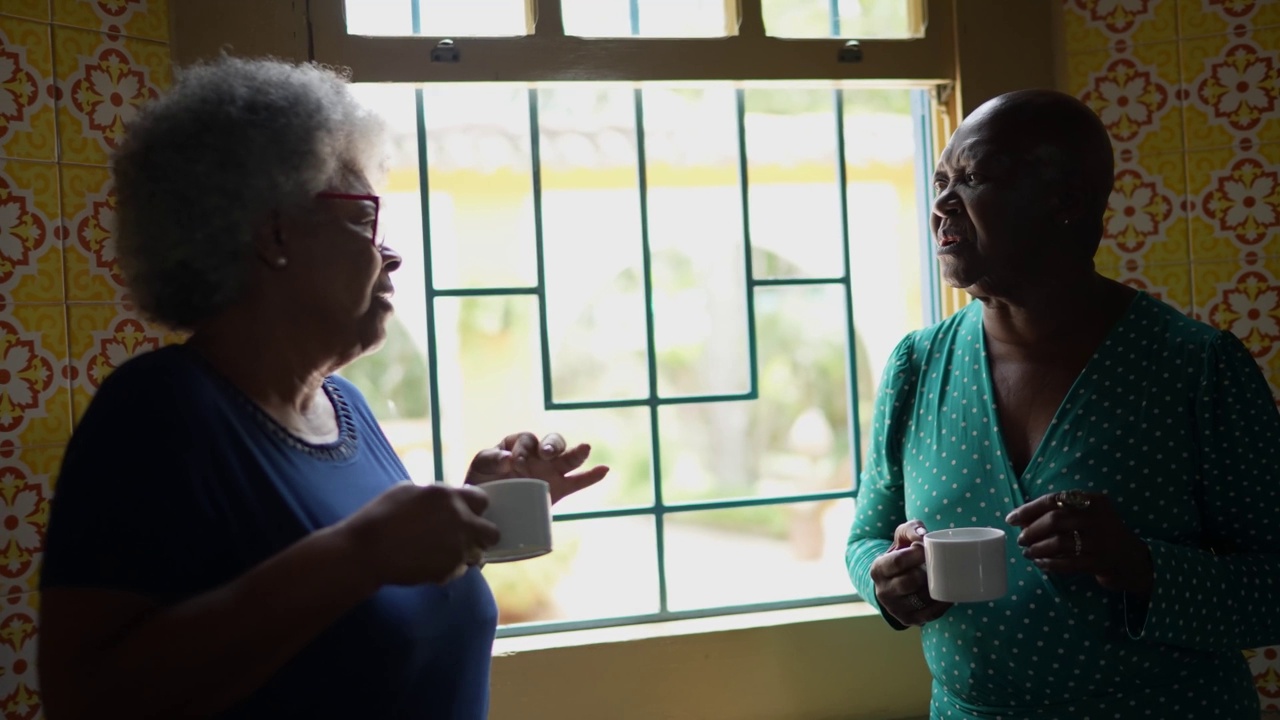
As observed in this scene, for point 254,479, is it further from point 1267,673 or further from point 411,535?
point 1267,673

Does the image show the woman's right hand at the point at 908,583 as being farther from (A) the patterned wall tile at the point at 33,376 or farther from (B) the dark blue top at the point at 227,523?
(A) the patterned wall tile at the point at 33,376

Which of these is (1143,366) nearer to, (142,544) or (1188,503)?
(1188,503)

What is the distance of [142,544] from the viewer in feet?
2.93

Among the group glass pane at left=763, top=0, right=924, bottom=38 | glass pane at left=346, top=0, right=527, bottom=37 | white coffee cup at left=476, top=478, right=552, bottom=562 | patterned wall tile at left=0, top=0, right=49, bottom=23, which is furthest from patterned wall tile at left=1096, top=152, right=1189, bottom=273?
patterned wall tile at left=0, top=0, right=49, bottom=23

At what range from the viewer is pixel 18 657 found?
1649 millimetres

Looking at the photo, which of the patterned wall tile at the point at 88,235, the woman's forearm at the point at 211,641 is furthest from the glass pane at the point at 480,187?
the woman's forearm at the point at 211,641

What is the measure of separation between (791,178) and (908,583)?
984 mm

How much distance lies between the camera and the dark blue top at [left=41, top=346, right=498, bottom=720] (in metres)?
0.89

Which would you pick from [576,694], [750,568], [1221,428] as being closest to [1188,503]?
[1221,428]

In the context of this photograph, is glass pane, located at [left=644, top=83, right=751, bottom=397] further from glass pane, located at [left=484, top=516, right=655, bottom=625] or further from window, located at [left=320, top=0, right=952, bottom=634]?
glass pane, located at [left=484, top=516, right=655, bottom=625]

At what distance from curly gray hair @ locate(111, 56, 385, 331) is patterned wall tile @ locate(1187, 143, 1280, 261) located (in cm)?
167

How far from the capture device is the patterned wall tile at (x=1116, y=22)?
2.02 meters

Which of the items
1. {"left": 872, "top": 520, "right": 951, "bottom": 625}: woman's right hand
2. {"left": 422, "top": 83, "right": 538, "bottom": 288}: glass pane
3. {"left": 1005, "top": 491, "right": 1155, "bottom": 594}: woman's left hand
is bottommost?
{"left": 872, "top": 520, "right": 951, "bottom": 625}: woman's right hand

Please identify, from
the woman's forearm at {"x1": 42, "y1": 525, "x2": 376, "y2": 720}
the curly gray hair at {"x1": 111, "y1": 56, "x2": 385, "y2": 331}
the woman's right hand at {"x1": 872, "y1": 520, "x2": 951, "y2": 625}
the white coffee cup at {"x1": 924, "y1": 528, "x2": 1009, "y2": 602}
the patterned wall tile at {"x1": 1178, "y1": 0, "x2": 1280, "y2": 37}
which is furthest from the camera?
the patterned wall tile at {"x1": 1178, "y1": 0, "x2": 1280, "y2": 37}
